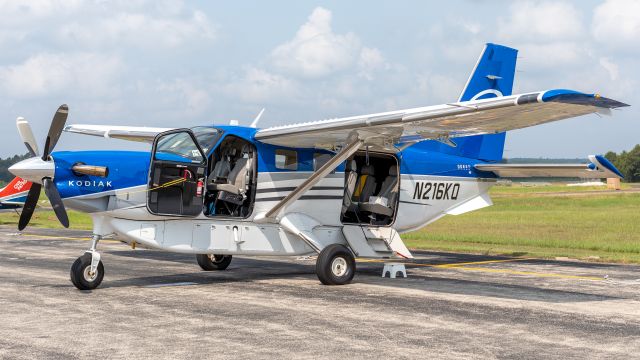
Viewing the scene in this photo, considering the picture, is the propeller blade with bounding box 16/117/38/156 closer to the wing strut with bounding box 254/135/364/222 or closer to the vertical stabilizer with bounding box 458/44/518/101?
the wing strut with bounding box 254/135/364/222

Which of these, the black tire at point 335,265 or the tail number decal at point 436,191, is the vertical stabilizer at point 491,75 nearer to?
the tail number decal at point 436,191

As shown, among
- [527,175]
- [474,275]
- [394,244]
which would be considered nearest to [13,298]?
[394,244]

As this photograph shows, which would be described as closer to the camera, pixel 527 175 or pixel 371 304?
pixel 371 304

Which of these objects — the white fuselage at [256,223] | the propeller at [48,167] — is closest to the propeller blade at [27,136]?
the propeller at [48,167]

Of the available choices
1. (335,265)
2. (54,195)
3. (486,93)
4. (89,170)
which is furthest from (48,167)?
(486,93)

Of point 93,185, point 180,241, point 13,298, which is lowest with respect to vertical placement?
point 13,298

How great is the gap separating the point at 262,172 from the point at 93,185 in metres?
3.13

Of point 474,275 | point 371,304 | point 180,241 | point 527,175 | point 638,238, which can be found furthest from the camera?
point 638,238

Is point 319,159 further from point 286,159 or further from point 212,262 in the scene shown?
point 212,262

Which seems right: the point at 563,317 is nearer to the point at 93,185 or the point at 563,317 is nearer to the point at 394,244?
the point at 394,244

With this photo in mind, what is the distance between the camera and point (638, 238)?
28.3 metres

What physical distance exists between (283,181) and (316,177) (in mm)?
826

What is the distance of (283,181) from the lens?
13672 millimetres

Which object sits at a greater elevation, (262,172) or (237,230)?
(262,172)
